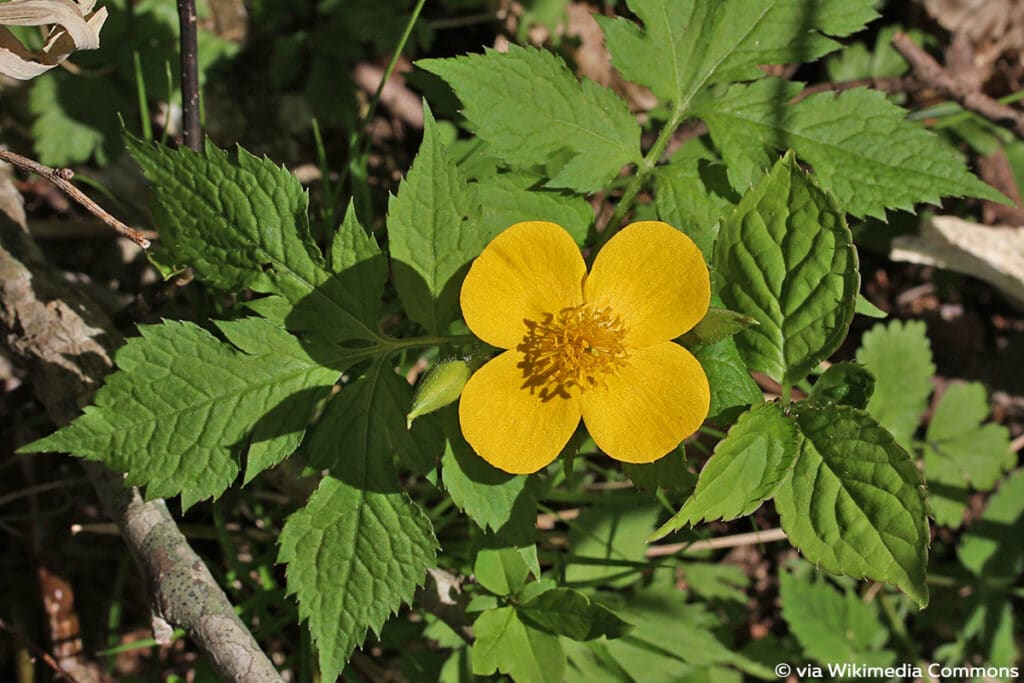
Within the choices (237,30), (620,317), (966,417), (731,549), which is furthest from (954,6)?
(237,30)

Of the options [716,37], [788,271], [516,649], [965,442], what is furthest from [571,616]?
[965,442]

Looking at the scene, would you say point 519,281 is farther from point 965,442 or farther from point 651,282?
point 965,442

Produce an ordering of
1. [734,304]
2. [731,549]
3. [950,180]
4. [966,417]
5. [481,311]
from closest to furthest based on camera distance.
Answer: [481,311] → [734,304] → [950,180] → [966,417] → [731,549]

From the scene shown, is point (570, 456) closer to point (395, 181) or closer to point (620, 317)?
point (620, 317)

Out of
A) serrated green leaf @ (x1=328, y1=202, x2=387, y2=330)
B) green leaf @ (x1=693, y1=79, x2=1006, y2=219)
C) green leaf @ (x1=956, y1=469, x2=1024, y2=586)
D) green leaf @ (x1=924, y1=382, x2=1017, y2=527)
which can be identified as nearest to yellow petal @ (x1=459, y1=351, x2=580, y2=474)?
serrated green leaf @ (x1=328, y1=202, x2=387, y2=330)

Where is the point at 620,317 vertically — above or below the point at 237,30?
below

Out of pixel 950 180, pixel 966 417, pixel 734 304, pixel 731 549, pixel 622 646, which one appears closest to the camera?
pixel 734 304

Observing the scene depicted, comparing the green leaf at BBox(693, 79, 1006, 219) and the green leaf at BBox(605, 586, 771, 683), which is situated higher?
the green leaf at BBox(693, 79, 1006, 219)

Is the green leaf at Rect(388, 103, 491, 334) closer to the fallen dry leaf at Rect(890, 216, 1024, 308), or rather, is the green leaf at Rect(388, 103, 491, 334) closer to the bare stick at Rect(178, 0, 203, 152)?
the bare stick at Rect(178, 0, 203, 152)
